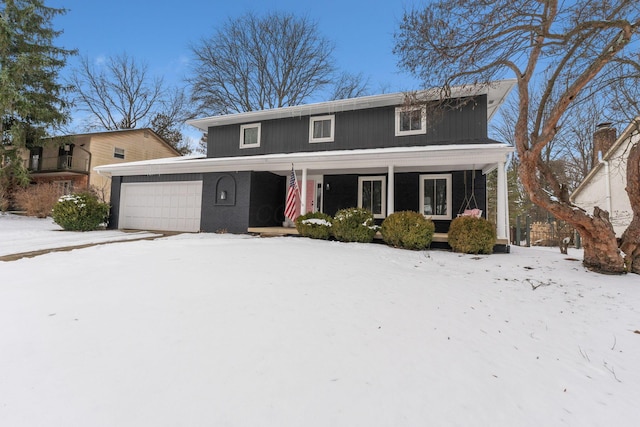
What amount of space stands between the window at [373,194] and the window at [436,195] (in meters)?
1.29

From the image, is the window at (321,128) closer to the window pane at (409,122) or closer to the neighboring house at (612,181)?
the window pane at (409,122)

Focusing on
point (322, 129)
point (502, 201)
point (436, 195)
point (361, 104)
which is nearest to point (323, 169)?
point (322, 129)

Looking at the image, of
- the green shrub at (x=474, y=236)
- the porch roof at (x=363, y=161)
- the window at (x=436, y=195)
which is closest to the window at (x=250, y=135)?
the porch roof at (x=363, y=161)

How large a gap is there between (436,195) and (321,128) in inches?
185

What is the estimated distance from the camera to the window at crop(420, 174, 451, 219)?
32.1 ft

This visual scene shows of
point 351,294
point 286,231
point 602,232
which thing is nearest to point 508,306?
point 351,294

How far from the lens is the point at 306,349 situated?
→ 2363 mm

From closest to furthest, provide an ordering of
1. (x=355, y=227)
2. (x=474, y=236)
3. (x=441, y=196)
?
(x=474, y=236) → (x=355, y=227) → (x=441, y=196)

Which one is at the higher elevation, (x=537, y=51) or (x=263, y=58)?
(x=263, y=58)

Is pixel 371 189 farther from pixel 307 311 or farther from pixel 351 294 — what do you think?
pixel 307 311

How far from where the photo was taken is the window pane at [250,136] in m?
11.6

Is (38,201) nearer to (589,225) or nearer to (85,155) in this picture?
(85,155)

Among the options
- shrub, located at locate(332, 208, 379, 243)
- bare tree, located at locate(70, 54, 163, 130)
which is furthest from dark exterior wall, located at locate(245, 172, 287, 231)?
bare tree, located at locate(70, 54, 163, 130)

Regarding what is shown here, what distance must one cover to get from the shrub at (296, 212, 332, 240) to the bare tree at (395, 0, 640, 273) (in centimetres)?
446
